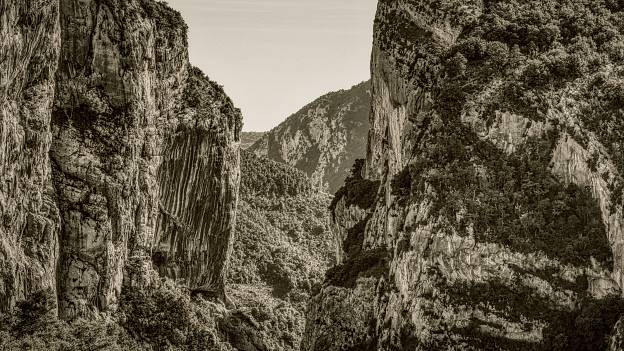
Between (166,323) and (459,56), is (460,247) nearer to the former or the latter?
(459,56)

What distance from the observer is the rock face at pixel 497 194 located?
81.8 m

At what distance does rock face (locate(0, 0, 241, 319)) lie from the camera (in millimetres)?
75750

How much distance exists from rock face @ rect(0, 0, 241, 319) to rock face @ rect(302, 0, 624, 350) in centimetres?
1739

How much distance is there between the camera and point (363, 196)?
109m

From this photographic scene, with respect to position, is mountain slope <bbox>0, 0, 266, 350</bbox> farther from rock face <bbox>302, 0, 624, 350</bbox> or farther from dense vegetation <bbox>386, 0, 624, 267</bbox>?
dense vegetation <bbox>386, 0, 624, 267</bbox>

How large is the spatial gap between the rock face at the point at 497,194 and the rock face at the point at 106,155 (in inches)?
685

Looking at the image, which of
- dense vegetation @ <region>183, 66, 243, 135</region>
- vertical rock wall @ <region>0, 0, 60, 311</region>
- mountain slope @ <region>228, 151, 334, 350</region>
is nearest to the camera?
vertical rock wall @ <region>0, 0, 60, 311</region>

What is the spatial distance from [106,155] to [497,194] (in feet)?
98.9

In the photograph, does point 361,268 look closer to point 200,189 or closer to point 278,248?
point 200,189

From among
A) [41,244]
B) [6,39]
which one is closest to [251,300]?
[41,244]

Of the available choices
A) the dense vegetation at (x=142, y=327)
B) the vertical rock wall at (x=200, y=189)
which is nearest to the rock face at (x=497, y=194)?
the dense vegetation at (x=142, y=327)

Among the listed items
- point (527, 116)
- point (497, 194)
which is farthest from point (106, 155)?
point (527, 116)

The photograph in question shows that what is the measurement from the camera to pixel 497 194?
284 ft

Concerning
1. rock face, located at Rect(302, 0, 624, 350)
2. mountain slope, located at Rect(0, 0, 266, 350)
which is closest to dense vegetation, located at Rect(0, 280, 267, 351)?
mountain slope, located at Rect(0, 0, 266, 350)
